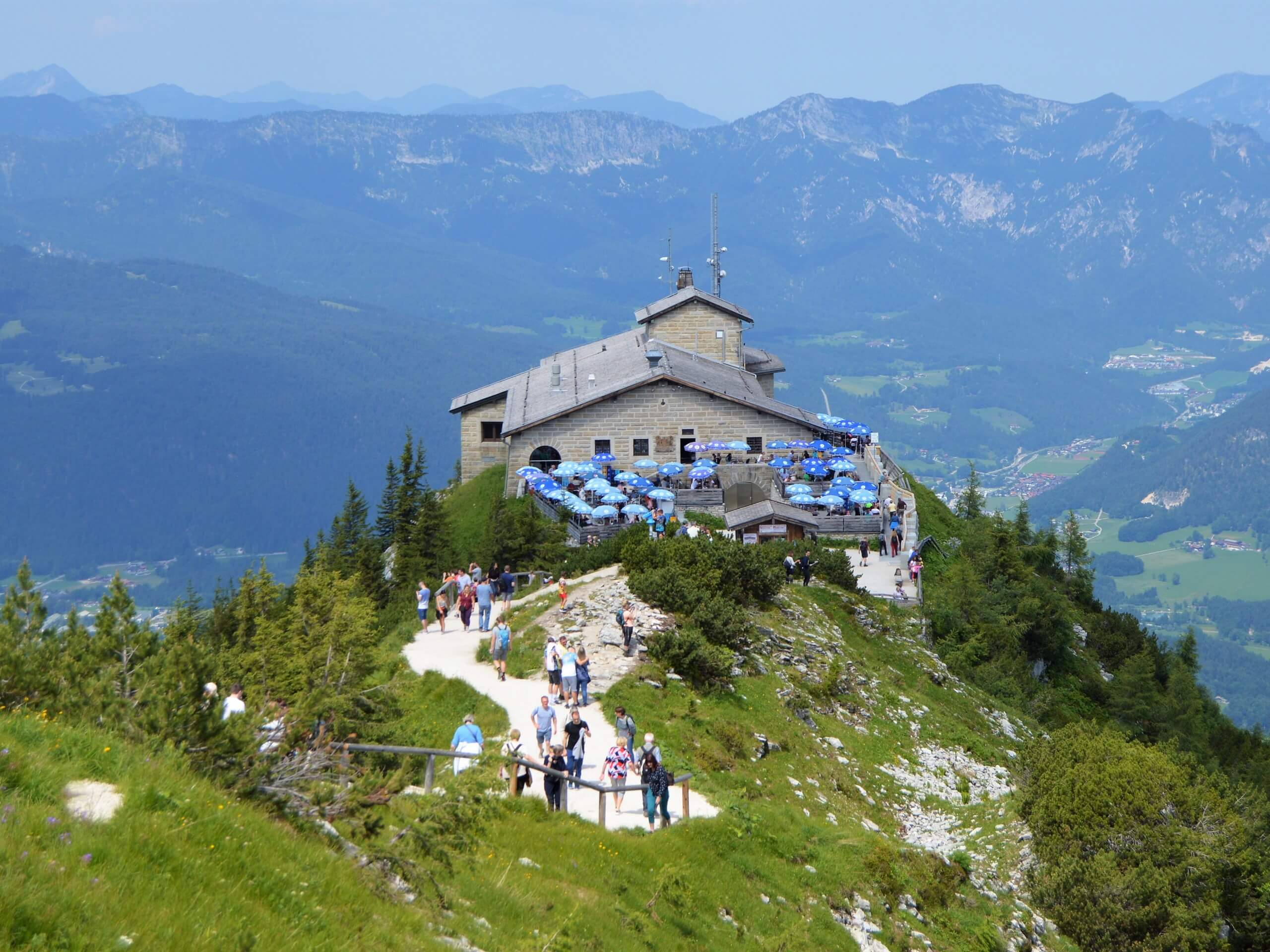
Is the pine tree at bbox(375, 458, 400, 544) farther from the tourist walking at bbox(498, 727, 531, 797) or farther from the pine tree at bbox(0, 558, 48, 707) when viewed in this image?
the pine tree at bbox(0, 558, 48, 707)

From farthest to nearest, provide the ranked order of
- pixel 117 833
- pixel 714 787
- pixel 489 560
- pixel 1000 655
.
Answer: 1. pixel 489 560
2. pixel 1000 655
3. pixel 714 787
4. pixel 117 833

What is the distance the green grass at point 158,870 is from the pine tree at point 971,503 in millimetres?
59698

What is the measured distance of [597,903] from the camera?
16016 mm

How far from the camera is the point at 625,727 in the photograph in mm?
22641

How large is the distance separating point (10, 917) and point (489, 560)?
4303 cm

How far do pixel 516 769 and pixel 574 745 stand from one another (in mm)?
1662

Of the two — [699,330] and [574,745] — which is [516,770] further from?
[699,330]

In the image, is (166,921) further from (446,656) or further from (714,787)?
(446,656)

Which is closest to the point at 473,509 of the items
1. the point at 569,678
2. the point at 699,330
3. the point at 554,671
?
the point at 699,330

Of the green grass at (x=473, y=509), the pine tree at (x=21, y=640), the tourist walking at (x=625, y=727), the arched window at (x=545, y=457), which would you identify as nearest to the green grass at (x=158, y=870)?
the pine tree at (x=21, y=640)

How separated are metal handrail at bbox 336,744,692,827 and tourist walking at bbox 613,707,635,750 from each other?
90 centimetres

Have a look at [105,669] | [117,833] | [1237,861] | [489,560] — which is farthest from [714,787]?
[489,560]

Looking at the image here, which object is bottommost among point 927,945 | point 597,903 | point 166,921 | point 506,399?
point 927,945

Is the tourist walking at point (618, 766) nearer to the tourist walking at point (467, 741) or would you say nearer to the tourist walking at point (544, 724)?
the tourist walking at point (544, 724)
